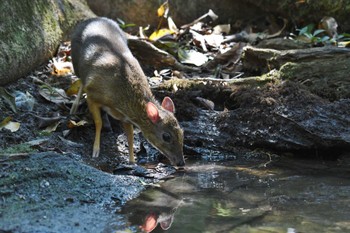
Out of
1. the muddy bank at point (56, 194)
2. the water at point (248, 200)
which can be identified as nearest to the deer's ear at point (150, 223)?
the water at point (248, 200)

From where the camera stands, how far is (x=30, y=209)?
417 centimetres

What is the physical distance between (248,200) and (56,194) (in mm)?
1577

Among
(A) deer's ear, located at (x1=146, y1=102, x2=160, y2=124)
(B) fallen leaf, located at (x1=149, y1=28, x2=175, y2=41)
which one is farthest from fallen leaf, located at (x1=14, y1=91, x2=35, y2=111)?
(B) fallen leaf, located at (x1=149, y1=28, x2=175, y2=41)

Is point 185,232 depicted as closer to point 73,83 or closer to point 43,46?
point 73,83

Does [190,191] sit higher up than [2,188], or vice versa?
[2,188]

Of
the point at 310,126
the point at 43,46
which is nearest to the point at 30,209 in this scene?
the point at 310,126

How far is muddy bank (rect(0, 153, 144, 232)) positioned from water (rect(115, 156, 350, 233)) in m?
0.18

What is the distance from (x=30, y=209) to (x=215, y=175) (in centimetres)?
218

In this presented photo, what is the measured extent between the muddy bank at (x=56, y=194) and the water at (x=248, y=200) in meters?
0.18

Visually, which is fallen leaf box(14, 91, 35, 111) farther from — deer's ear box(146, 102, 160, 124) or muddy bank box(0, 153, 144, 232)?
muddy bank box(0, 153, 144, 232)

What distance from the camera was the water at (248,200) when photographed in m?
4.21

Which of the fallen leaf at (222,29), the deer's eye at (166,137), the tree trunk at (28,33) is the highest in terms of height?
the tree trunk at (28,33)

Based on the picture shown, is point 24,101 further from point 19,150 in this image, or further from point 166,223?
point 166,223

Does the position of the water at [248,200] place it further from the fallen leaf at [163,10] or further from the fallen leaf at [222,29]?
the fallen leaf at [222,29]
